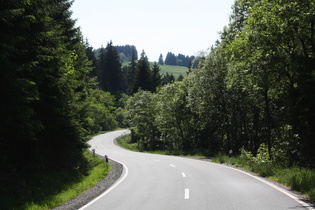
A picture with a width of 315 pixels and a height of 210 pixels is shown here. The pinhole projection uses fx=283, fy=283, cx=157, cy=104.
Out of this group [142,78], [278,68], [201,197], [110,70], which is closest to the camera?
[201,197]

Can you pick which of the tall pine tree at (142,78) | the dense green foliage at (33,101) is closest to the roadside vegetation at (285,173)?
the dense green foliage at (33,101)

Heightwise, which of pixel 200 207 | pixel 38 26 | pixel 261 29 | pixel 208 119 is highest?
pixel 261 29

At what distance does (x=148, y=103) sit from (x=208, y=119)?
813 inches

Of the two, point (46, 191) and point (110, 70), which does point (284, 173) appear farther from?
point (110, 70)

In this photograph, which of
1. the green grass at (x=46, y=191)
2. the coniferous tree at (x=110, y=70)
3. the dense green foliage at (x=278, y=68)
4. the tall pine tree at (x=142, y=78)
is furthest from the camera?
the coniferous tree at (x=110, y=70)

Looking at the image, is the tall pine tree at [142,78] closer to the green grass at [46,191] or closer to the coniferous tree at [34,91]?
the coniferous tree at [34,91]

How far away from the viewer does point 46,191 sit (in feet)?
37.1

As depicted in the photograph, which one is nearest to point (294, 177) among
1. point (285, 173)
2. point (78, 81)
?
point (285, 173)

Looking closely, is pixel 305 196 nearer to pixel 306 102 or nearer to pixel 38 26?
pixel 306 102

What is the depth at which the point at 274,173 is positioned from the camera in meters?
13.4

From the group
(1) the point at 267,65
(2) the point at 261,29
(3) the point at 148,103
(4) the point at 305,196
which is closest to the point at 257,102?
(1) the point at 267,65

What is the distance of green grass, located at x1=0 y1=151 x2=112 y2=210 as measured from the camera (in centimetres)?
879

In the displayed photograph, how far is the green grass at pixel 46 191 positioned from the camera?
879cm

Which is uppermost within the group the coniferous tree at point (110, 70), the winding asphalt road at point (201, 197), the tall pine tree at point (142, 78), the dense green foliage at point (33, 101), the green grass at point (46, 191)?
Answer: the coniferous tree at point (110, 70)
